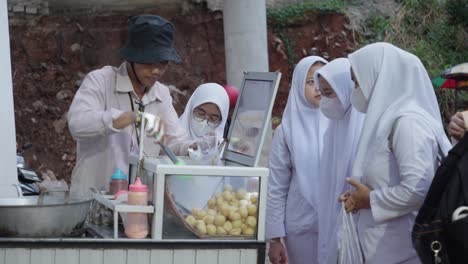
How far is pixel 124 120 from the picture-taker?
4246mm

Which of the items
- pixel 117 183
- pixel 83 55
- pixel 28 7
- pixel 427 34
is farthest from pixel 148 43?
pixel 427 34

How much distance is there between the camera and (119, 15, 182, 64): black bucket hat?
14.8 feet

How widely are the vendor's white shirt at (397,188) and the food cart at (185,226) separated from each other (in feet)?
1.72

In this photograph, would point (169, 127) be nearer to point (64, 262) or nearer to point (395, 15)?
point (64, 262)

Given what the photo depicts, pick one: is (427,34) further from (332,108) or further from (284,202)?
(332,108)

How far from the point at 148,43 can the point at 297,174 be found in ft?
3.85

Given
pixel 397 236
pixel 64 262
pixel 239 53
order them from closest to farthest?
pixel 64 262
pixel 397 236
pixel 239 53

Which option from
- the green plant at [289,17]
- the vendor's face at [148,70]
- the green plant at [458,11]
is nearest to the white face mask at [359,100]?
the vendor's face at [148,70]

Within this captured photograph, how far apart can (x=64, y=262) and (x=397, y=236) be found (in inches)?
58.6

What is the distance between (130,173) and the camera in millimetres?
4465

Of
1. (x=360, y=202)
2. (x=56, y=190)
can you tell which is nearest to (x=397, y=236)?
(x=360, y=202)

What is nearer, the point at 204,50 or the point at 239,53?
the point at 239,53

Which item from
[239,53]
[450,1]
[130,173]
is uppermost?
[450,1]

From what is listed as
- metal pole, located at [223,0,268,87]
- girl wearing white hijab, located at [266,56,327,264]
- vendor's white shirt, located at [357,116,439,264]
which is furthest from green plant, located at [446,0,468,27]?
vendor's white shirt, located at [357,116,439,264]
